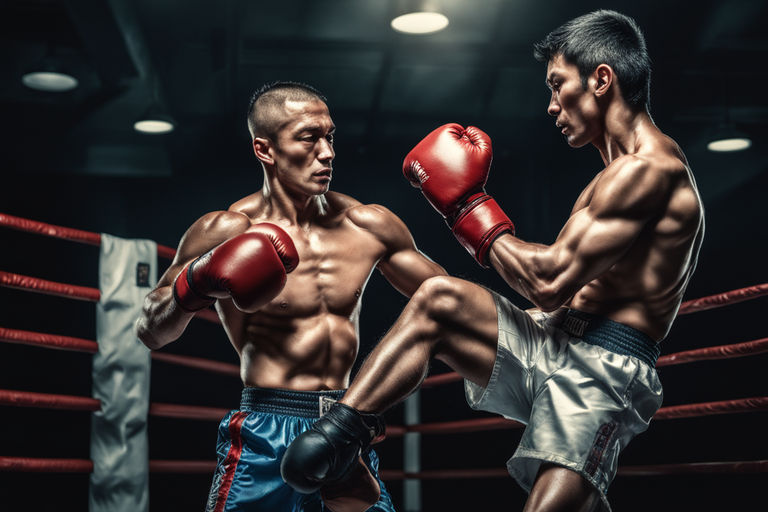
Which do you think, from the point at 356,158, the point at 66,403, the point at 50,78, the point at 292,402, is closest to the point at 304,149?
the point at 292,402

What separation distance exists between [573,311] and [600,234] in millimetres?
215

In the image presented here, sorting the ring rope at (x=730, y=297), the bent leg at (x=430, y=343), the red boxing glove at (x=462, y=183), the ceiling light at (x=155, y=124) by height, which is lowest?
the bent leg at (x=430, y=343)

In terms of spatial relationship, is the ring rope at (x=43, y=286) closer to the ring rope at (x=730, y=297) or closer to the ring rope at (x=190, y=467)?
the ring rope at (x=190, y=467)

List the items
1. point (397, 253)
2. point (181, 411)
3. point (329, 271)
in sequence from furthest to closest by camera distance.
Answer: point (181, 411), point (397, 253), point (329, 271)

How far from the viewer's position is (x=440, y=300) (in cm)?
169

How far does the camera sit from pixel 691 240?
68.9 inches

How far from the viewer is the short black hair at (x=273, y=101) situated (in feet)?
7.38

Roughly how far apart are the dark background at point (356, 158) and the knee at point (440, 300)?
266 cm

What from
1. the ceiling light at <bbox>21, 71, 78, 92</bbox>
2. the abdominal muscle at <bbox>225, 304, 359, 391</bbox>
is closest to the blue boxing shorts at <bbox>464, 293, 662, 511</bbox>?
the abdominal muscle at <bbox>225, 304, 359, 391</bbox>

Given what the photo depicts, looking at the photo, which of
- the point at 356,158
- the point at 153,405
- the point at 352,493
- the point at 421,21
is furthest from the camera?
the point at 356,158

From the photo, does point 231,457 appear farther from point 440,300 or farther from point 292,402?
point 440,300

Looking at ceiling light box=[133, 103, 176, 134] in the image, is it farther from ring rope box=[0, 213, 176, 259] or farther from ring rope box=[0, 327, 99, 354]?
ring rope box=[0, 327, 99, 354]

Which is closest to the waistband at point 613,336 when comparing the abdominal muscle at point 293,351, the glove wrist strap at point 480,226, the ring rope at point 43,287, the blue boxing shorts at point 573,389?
the blue boxing shorts at point 573,389

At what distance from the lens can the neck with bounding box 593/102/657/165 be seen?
5.95 ft
